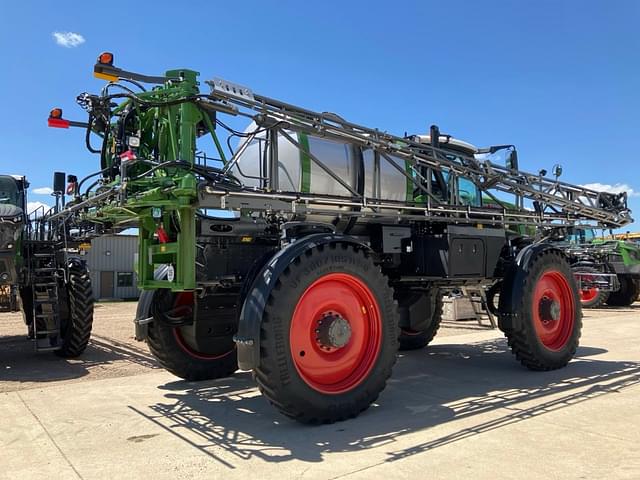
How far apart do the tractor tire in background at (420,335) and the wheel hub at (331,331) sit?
4290 mm

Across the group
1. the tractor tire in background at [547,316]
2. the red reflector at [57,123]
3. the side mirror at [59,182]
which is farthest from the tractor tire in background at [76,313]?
the tractor tire in background at [547,316]

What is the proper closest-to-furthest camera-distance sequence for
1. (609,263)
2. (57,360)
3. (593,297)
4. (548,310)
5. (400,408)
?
1. (400,408)
2. (548,310)
3. (57,360)
4. (609,263)
5. (593,297)

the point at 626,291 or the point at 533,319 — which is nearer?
the point at 533,319

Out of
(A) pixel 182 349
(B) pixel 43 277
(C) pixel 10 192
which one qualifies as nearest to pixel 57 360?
(B) pixel 43 277

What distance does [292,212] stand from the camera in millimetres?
5371

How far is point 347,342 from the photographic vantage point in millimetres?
5203

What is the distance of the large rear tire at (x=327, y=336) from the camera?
462 cm

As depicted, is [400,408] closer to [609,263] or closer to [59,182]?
[59,182]

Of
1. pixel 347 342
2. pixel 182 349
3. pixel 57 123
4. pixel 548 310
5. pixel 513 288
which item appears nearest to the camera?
pixel 347 342

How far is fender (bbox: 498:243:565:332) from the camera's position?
271 inches

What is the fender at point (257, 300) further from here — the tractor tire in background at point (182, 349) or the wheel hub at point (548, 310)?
the wheel hub at point (548, 310)

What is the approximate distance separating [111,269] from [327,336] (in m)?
26.3

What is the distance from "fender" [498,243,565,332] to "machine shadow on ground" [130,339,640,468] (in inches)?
27.4

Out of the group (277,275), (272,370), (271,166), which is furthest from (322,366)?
(271,166)
